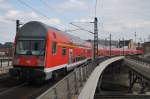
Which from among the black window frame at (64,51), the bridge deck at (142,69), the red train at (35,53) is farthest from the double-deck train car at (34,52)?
the bridge deck at (142,69)

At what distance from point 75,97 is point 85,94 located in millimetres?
2246

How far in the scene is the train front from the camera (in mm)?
19047

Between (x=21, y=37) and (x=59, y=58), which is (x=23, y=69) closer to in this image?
(x=21, y=37)

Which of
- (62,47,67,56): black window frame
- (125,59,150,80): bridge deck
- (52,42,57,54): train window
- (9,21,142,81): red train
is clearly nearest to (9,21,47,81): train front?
(9,21,142,81): red train

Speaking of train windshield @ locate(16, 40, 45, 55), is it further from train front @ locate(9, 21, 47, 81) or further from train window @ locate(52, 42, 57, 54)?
train window @ locate(52, 42, 57, 54)

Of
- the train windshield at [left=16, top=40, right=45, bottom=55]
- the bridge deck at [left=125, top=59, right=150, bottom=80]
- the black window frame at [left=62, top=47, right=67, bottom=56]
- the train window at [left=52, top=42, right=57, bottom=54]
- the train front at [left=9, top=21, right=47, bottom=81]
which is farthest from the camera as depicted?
the bridge deck at [left=125, top=59, right=150, bottom=80]

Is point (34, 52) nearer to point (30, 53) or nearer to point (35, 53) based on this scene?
point (35, 53)

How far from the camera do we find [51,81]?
21.3 meters

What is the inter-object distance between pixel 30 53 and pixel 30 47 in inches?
14.0

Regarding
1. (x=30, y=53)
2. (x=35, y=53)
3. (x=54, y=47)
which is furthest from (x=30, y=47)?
(x=54, y=47)

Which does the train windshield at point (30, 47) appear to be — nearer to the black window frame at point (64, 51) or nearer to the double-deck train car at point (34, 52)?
the double-deck train car at point (34, 52)

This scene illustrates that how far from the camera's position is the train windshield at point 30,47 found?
19438mm

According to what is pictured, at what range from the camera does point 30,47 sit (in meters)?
19.6

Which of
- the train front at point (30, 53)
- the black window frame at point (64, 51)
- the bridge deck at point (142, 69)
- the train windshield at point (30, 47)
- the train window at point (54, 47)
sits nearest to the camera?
the train front at point (30, 53)
